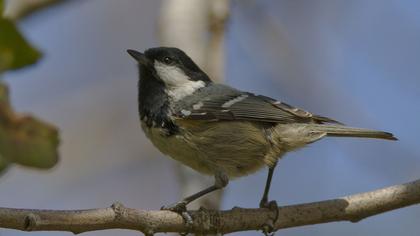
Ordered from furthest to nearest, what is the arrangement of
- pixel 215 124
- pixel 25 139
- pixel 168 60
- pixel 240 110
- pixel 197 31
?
1. pixel 197 31
2. pixel 168 60
3. pixel 240 110
4. pixel 215 124
5. pixel 25 139

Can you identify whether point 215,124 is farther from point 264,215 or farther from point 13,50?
point 13,50

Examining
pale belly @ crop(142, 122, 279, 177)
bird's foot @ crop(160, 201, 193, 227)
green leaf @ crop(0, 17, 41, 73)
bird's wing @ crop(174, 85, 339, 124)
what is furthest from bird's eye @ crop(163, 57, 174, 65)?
green leaf @ crop(0, 17, 41, 73)

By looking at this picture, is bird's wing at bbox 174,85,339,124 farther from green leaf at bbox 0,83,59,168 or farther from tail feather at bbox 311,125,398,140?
green leaf at bbox 0,83,59,168

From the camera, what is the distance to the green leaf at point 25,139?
46.4 inches

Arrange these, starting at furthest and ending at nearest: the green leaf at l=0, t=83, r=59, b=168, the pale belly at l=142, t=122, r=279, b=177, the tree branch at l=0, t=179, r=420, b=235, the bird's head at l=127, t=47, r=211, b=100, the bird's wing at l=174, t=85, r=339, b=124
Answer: the bird's head at l=127, t=47, r=211, b=100 → the bird's wing at l=174, t=85, r=339, b=124 → the pale belly at l=142, t=122, r=279, b=177 → the tree branch at l=0, t=179, r=420, b=235 → the green leaf at l=0, t=83, r=59, b=168

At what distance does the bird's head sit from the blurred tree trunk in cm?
31

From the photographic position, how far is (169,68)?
4.06 meters

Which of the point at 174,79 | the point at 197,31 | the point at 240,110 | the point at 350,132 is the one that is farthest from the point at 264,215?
the point at 197,31

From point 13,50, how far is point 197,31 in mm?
3114

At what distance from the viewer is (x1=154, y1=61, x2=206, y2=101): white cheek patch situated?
4004 millimetres

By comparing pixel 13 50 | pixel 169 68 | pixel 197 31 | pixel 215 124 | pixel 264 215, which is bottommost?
pixel 264 215

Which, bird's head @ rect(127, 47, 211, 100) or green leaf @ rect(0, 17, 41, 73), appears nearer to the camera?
green leaf @ rect(0, 17, 41, 73)

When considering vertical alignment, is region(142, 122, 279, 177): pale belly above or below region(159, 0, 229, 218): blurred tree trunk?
below

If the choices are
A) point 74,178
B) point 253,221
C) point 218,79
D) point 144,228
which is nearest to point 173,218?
point 144,228
